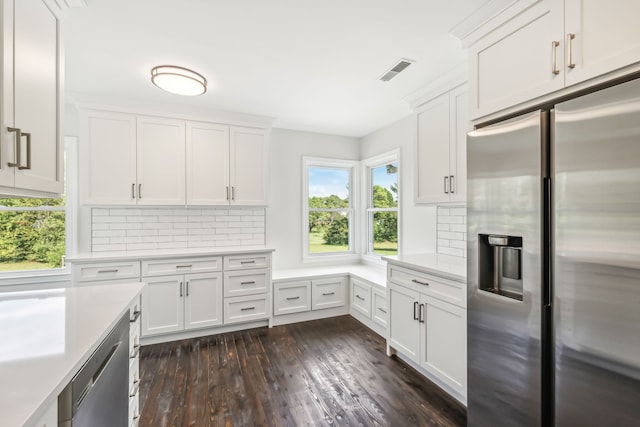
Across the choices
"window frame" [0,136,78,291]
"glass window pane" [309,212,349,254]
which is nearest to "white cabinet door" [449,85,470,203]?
"glass window pane" [309,212,349,254]

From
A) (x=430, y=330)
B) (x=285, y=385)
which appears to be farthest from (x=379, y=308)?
(x=285, y=385)

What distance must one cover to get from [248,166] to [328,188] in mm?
1405

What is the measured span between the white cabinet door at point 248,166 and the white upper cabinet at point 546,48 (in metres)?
2.45

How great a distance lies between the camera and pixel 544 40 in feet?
4.63

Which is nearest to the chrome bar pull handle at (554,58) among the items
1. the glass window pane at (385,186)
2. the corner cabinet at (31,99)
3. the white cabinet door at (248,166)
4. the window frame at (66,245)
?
the corner cabinet at (31,99)

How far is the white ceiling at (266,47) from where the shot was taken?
1.71 metres

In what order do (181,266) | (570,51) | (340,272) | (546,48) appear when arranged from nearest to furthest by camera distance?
(570,51) → (546,48) → (181,266) → (340,272)

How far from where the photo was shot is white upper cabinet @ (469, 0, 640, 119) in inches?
45.1

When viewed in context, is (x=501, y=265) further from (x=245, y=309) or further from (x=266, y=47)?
(x=245, y=309)

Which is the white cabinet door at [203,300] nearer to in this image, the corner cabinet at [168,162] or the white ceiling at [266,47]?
the corner cabinet at [168,162]

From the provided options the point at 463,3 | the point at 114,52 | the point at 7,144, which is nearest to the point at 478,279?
the point at 463,3

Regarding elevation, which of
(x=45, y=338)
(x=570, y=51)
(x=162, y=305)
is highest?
(x=570, y=51)

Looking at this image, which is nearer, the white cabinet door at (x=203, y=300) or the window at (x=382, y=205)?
the white cabinet door at (x=203, y=300)

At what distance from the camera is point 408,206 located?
3.54m
